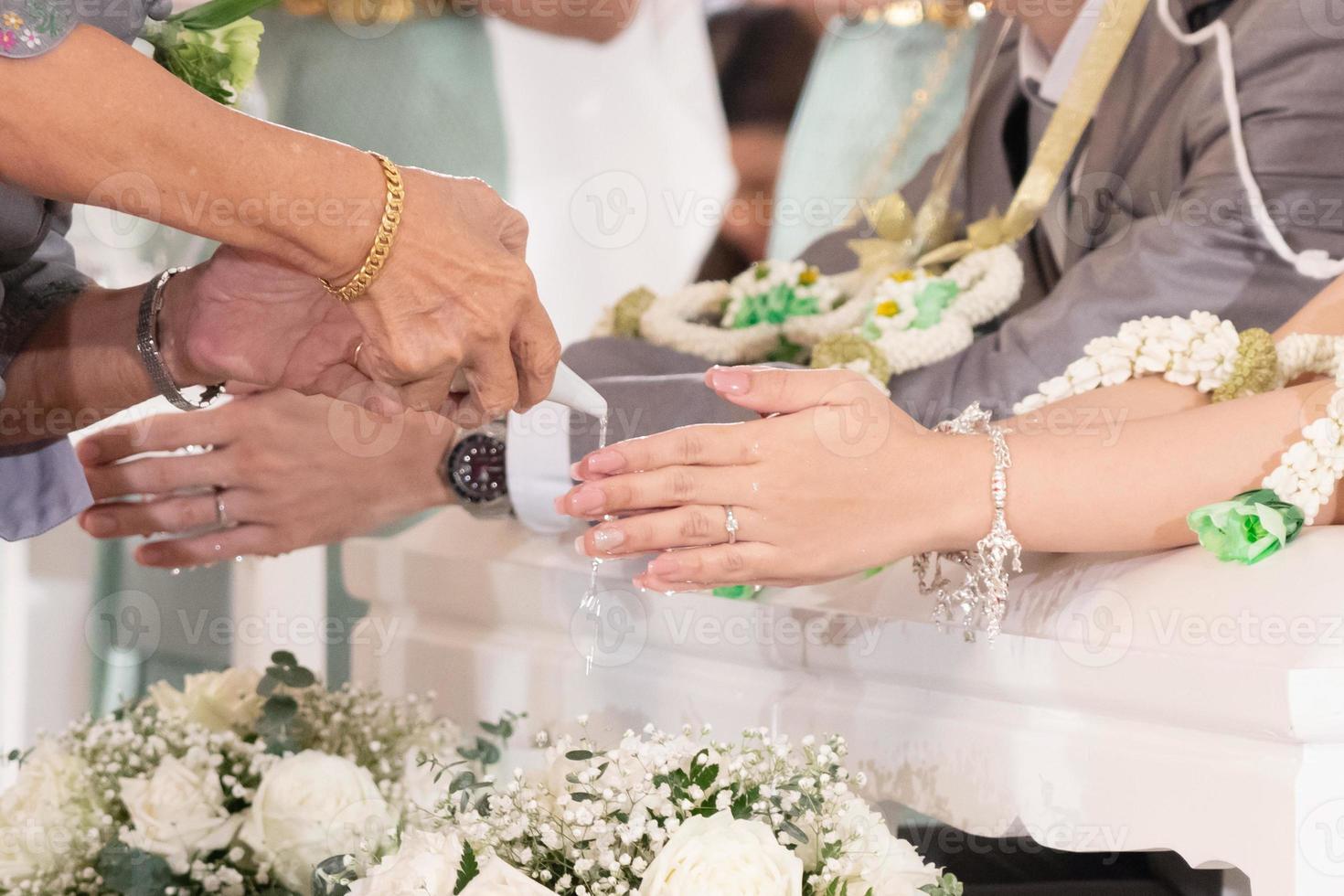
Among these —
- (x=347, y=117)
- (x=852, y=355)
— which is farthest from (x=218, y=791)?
(x=347, y=117)

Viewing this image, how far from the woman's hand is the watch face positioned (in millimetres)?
425

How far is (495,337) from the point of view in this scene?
0.71 metres

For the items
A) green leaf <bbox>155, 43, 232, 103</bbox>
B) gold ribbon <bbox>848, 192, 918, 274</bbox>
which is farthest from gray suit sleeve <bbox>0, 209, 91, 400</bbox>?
gold ribbon <bbox>848, 192, 918, 274</bbox>

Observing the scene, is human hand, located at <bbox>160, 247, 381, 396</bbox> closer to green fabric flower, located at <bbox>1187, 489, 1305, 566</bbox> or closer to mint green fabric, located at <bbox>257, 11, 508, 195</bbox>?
green fabric flower, located at <bbox>1187, 489, 1305, 566</bbox>

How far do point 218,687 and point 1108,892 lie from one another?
71cm

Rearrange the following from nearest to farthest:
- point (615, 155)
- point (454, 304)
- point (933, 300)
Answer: point (454, 304) → point (933, 300) → point (615, 155)

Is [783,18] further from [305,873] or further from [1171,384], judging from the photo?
[305,873]

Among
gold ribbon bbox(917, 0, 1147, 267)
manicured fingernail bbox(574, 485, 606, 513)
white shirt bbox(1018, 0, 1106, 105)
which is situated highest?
white shirt bbox(1018, 0, 1106, 105)

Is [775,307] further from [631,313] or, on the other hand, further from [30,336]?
Result: [30,336]

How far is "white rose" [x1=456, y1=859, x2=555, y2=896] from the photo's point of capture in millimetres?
570

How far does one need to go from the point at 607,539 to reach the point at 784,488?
0.11m

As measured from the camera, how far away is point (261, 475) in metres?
1.15

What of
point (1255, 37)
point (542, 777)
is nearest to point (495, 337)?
point (542, 777)

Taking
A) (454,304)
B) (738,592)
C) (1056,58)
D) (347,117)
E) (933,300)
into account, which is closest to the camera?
(454,304)
